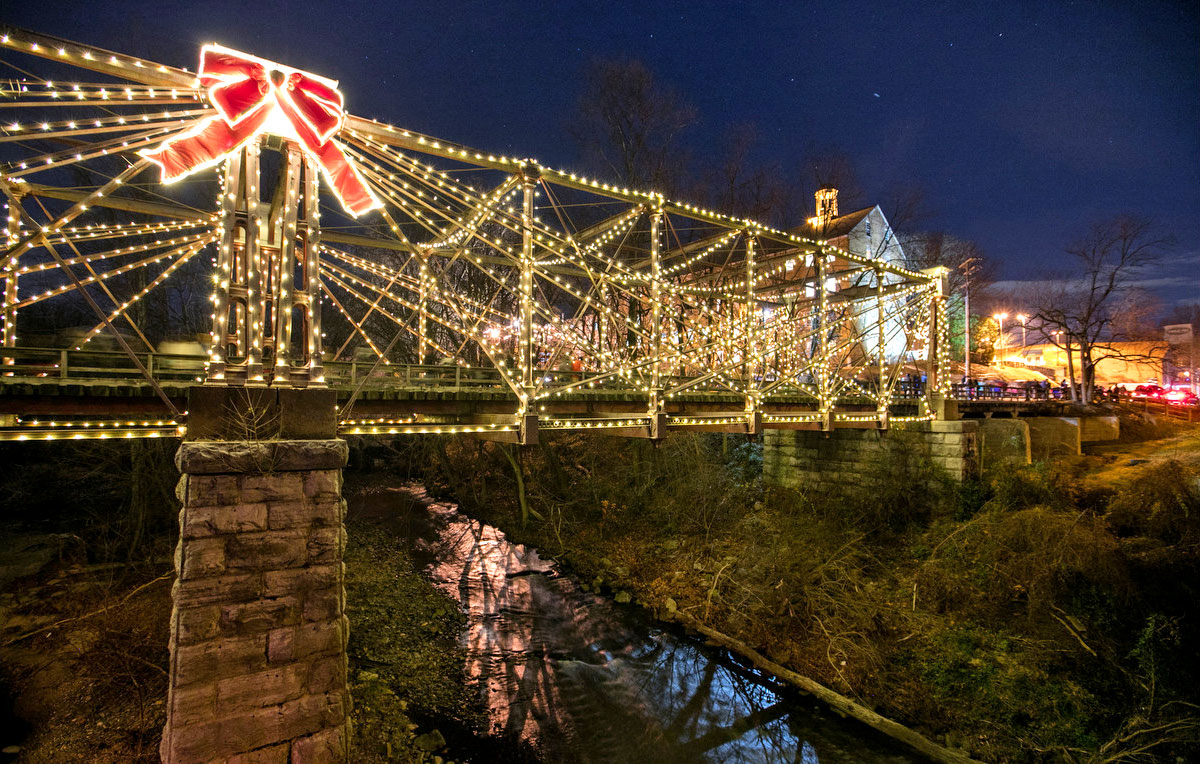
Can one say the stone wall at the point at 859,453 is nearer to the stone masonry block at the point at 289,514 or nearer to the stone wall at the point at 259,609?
the stone wall at the point at 259,609

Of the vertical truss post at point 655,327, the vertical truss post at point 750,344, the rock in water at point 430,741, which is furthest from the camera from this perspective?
the vertical truss post at point 750,344

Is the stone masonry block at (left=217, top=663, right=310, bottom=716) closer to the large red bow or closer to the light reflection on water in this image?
the light reflection on water

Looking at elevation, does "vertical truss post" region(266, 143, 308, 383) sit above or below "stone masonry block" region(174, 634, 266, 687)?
above

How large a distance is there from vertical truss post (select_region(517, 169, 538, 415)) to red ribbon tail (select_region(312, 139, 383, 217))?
200cm

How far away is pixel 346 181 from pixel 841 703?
10172 mm

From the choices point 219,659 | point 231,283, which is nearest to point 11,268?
point 231,283

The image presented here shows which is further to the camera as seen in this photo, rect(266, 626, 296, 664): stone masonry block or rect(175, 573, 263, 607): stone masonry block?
rect(266, 626, 296, 664): stone masonry block

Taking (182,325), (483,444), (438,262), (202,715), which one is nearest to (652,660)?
(202,715)

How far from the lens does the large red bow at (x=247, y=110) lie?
5004mm

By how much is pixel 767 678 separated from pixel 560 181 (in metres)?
9.03

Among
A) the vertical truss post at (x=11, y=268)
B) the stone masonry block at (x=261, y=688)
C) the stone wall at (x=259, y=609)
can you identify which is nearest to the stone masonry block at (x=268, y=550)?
the stone wall at (x=259, y=609)

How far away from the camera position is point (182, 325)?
16156 mm

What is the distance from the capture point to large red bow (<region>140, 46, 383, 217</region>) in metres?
5.00

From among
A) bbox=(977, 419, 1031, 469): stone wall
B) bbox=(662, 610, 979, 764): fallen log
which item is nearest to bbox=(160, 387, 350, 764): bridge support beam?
bbox=(662, 610, 979, 764): fallen log
